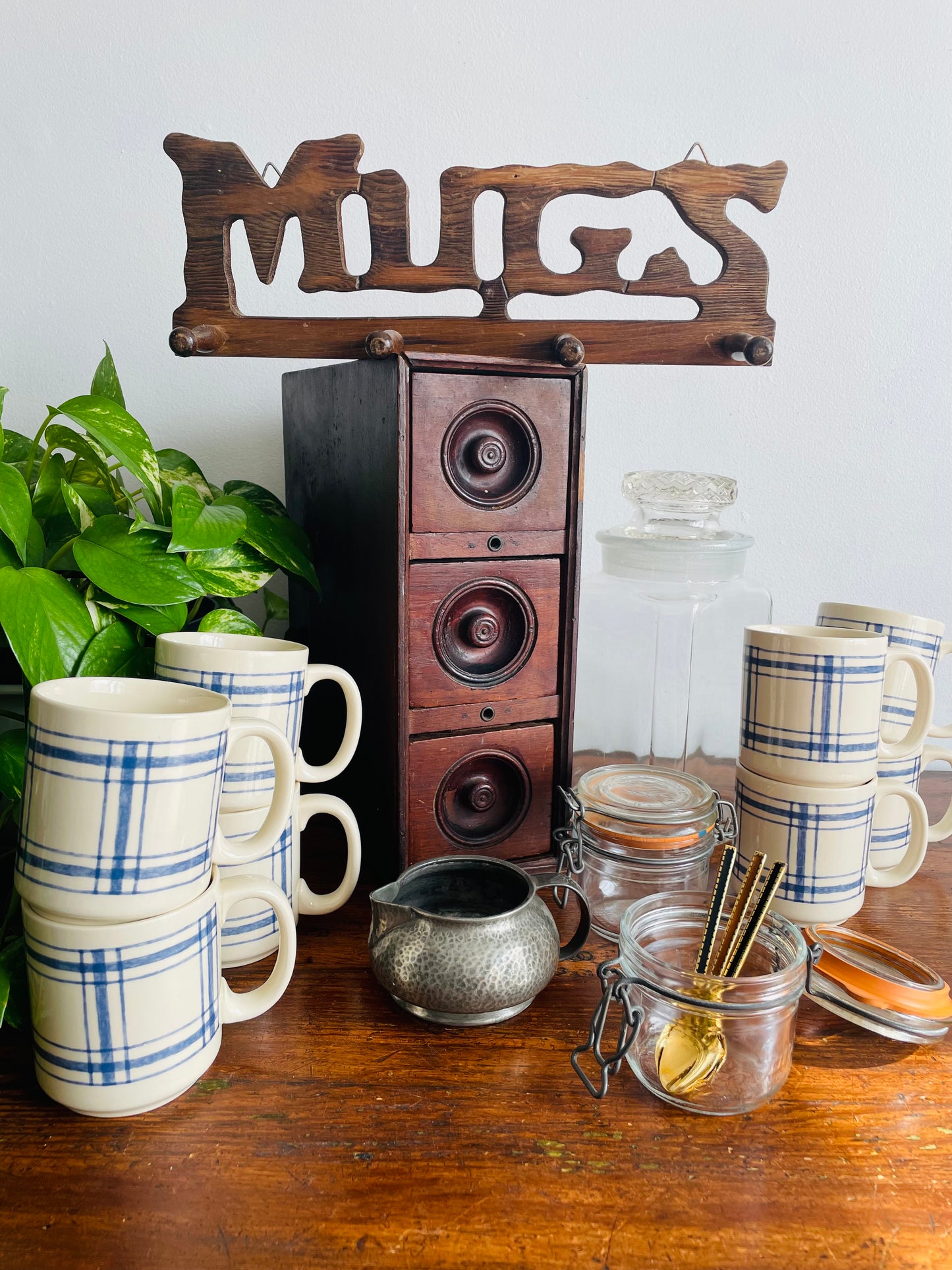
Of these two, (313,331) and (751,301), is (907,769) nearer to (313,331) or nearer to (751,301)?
(751,301)

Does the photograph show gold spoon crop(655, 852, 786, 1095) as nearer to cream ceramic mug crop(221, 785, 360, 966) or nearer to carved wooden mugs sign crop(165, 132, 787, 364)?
cream ceramic mug crop(221, 785, 360, 966)

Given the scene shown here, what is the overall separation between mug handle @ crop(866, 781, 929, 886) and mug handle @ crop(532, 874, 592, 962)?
29cm

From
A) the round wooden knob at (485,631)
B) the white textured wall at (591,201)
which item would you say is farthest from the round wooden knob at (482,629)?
the white textured wall at (591,201)

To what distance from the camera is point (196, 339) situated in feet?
2.68

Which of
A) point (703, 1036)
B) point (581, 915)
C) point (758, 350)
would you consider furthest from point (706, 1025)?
point (758, 350)

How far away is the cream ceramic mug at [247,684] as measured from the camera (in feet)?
2.21

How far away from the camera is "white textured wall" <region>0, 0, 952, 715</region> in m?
1.07

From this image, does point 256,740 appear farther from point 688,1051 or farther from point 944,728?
point 944,728

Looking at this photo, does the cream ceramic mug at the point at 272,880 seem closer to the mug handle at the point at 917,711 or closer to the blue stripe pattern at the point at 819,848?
the blue stripe pattern at the point at 819,848

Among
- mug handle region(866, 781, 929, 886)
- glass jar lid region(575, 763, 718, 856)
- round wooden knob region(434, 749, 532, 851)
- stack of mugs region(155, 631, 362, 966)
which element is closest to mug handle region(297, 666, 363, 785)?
stack of mugs region(155, 631, 362, 966)

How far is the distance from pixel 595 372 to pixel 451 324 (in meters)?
0.39

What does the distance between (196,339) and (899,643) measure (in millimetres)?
743

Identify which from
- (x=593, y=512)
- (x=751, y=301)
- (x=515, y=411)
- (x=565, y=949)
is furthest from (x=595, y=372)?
(x=565, y=949)

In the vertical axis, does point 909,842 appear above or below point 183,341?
below
